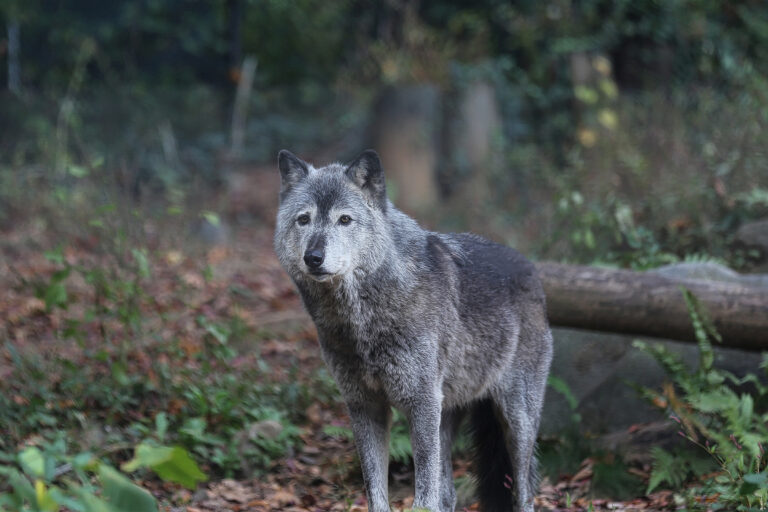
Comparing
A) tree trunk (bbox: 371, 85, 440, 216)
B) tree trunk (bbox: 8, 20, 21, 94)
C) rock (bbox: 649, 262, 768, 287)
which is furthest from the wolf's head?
tree trunk (bbox: 8, 20, 21, 94)

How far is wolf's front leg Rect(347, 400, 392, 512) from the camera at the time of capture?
468 cm

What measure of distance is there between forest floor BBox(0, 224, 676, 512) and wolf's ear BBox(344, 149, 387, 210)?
78.4 inches

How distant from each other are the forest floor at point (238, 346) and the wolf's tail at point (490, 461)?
403 millimetres

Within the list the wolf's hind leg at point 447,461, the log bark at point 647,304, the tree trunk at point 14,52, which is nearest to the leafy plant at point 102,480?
the wolf's hind leg at point 447,461

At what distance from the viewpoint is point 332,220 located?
15.1ft

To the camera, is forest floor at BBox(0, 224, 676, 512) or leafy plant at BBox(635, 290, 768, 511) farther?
forest floor at BBox(0, 224, 676, 512)

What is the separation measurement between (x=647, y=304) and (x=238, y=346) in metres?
3.92

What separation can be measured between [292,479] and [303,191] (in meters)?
2.47

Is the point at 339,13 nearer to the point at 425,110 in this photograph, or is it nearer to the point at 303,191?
Answer: the point at 425,110

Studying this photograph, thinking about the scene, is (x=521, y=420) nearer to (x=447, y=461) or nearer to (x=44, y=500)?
(x=447, y=461)

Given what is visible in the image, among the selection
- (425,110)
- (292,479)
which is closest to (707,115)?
(425,110)

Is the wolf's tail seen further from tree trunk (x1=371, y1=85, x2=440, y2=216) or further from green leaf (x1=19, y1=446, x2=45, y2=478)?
tree trunk (x1=371, y1=85, x2=440, y2=216)

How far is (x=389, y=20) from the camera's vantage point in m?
17.1

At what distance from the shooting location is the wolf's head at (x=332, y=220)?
14.6 ft
